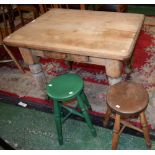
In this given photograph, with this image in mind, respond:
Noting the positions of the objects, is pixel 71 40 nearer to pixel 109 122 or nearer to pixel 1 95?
A: pixel 109 122

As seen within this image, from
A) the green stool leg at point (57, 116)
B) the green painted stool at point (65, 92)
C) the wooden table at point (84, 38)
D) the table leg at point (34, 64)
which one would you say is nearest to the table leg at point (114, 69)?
the wooden table at point (84, 38)

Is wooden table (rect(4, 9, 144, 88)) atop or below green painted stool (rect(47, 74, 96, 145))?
atop

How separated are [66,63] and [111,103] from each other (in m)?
1.50

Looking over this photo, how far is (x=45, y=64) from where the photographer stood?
10.8ft

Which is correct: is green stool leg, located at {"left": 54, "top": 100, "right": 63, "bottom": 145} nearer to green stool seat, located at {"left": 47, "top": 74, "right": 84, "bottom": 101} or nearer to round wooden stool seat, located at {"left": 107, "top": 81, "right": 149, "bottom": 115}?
green stool seat, located at {"left": 47, "top": 74, "right": 84, "bottom": 101}

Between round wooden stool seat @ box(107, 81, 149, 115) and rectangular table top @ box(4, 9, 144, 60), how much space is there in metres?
0.34

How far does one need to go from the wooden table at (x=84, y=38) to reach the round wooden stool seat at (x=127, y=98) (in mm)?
104

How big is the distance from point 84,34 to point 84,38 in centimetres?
8

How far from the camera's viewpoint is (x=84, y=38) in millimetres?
1897

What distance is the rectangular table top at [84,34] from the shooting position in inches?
68.3

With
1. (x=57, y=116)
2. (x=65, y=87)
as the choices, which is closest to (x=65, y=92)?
(x=65, y=87)

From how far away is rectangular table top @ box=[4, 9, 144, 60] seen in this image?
1734mm

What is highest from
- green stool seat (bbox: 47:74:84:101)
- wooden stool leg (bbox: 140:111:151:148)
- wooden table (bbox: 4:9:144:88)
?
wooden table (bbox: 4:9:144:88)

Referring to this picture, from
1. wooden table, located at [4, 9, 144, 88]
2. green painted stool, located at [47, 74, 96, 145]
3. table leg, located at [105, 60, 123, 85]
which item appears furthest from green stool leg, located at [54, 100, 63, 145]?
table leg, located at [105, 60, 123, 85]
